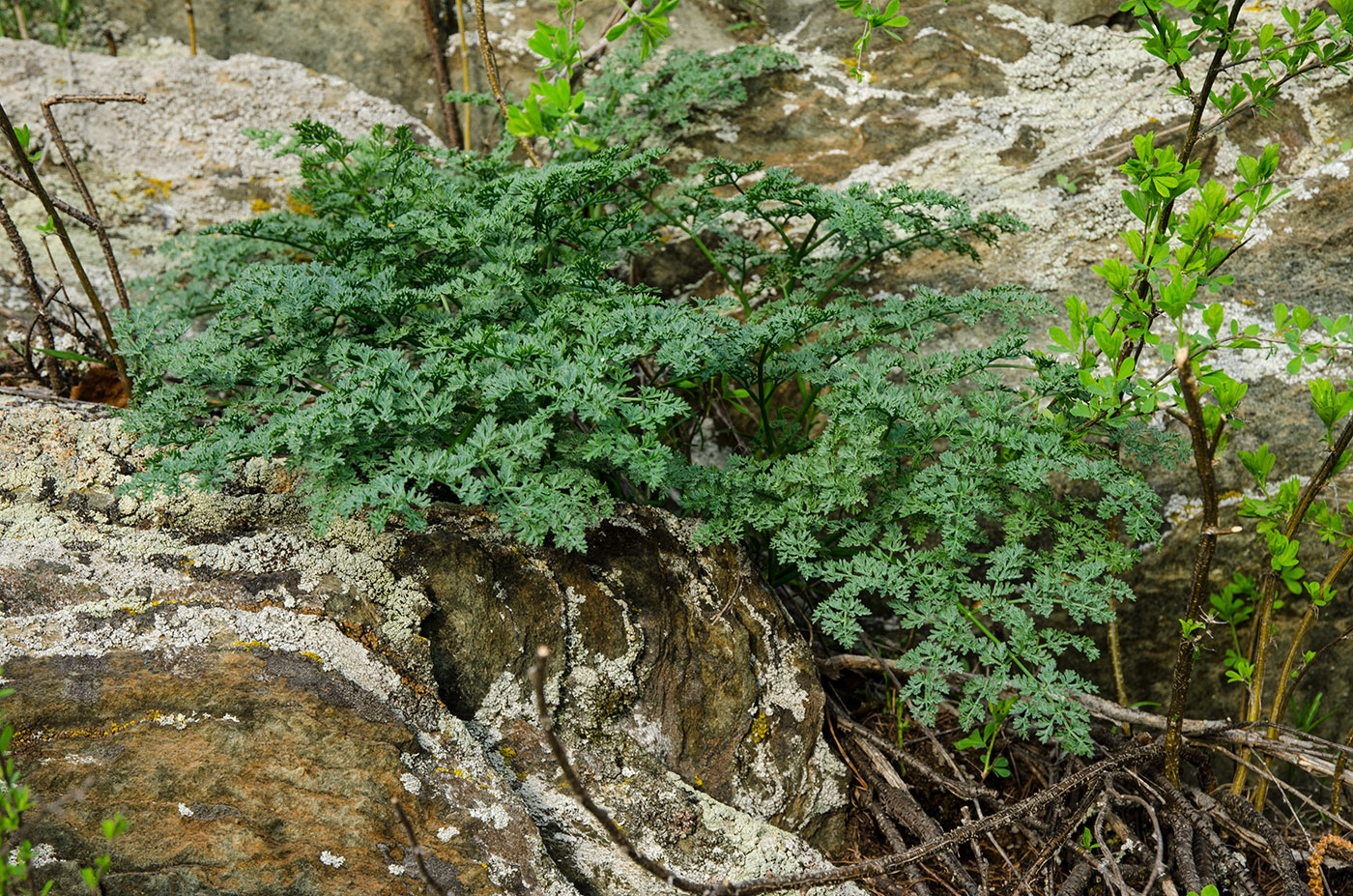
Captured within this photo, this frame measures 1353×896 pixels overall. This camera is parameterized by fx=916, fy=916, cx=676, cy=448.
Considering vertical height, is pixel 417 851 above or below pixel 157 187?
below

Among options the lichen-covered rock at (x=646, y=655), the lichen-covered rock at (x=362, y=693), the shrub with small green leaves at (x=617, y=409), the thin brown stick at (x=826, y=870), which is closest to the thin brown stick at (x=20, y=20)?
the shrub with small green leaves at (x=617, y=409)

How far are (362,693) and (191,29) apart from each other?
12.6ft

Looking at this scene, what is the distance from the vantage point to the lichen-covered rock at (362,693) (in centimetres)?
178

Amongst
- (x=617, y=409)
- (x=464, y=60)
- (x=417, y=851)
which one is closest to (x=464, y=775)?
(x=417, y=851)

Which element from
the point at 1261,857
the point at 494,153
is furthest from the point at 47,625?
the point at 1261,857

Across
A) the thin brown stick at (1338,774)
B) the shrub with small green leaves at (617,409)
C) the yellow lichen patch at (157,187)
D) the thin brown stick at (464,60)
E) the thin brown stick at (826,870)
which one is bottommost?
the thin brown stick at (1338,774)

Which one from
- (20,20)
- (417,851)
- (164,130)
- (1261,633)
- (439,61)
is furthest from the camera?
(439,61)

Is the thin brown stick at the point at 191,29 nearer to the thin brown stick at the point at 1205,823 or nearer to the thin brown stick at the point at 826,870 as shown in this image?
the thin brown stick at the point at 826,870

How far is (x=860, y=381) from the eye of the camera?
2350 mm

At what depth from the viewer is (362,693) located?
1.98m

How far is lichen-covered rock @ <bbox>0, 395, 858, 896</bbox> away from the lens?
5.82 feet

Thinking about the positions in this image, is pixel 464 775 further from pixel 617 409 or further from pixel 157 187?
pixel 157 187

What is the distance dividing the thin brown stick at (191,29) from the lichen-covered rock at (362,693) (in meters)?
2.60

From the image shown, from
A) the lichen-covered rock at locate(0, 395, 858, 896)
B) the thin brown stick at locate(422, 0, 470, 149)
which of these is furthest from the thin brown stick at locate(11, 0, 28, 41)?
the lichen-covered rock at locate(0, 395, 858, 896)
